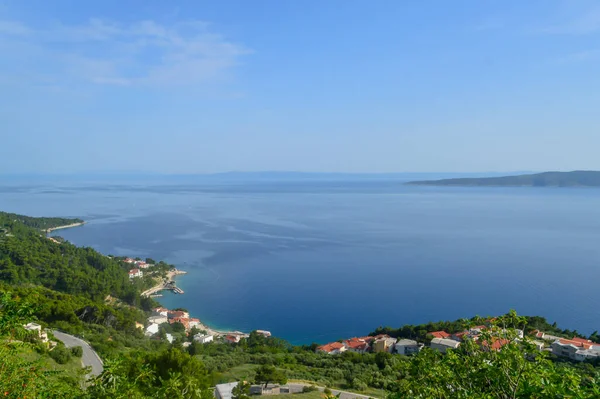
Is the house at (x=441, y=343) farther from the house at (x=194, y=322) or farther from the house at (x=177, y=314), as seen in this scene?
the house at (x=177, y=314)

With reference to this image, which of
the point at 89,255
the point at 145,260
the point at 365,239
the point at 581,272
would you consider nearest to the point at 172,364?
the point at 89,255

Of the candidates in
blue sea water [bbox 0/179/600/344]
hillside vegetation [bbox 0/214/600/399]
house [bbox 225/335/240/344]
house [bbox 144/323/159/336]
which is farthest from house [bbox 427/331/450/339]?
house [bbox 144/323/159/336]

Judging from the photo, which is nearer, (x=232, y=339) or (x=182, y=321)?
(x=232, y=339)

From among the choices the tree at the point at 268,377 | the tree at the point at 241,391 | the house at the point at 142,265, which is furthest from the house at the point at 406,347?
the house at the point at 142,265

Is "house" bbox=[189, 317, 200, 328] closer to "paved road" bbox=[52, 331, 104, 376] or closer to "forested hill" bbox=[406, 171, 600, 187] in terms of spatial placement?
"paved road" bbox=[52, 331, 104, 376]

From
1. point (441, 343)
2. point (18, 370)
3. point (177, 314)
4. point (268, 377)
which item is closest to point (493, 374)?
point (18, 370)

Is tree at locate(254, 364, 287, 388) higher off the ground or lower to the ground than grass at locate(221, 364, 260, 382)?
higher

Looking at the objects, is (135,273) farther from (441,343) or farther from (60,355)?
(441,343)
